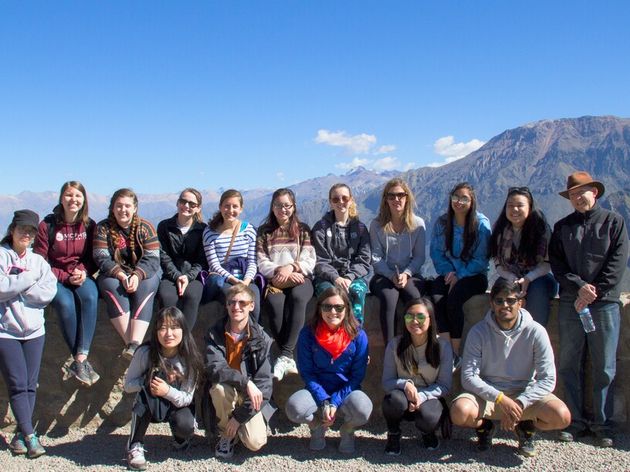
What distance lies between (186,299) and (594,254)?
511cm

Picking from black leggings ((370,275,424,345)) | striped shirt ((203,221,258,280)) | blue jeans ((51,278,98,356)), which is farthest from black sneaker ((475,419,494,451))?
blue jeans ((51,278,98,356))

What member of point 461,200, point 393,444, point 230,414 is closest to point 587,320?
point 461,200

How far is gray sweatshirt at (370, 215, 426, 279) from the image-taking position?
7.52 m

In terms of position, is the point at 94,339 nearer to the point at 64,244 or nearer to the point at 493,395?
the point at 64,244

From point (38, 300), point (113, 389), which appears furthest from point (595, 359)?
point (38, 300)

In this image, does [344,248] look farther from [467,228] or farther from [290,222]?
[467,228]

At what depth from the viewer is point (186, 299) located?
22.8 feet

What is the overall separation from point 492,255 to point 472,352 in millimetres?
1536

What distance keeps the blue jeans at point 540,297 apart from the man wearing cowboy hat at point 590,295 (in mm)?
163

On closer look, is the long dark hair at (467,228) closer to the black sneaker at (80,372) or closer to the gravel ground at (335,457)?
the gravel ground at (335,457)

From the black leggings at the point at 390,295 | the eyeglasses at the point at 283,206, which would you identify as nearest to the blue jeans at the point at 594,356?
the black leggings at the point at 390,295

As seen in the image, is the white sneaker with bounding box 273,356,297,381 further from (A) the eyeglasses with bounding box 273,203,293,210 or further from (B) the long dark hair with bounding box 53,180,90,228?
(B) the long dark hair with bounding box 53,180,90,228

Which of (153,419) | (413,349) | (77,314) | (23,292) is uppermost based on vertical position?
(23,292)

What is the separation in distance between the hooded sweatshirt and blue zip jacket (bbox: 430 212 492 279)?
4897mm
